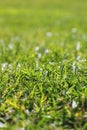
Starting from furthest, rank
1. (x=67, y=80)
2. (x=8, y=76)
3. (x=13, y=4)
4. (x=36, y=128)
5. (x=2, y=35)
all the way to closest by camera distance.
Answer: (x=13, y=4) → (x=2, y=35) → (x=8, y=76) → (x=67, y=80) → (x=36, y=128)

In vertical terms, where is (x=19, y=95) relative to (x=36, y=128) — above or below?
above

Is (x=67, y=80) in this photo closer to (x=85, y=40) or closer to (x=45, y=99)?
(x=45, y=99)

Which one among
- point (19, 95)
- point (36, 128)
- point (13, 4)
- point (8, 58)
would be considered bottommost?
point (36, 128)

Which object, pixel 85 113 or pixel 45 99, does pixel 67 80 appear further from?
pixel 85 113

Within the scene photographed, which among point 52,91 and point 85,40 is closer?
point 52,91

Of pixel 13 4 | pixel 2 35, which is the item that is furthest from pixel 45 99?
pixel 13 4

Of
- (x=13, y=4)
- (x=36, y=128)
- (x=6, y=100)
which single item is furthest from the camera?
(x=13, y=4)

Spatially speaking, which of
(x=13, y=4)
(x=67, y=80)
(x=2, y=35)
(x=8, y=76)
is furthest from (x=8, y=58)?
(x=13, y=4)

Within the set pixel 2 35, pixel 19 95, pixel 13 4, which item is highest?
pixel 13 4

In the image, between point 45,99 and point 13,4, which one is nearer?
point 45,99
